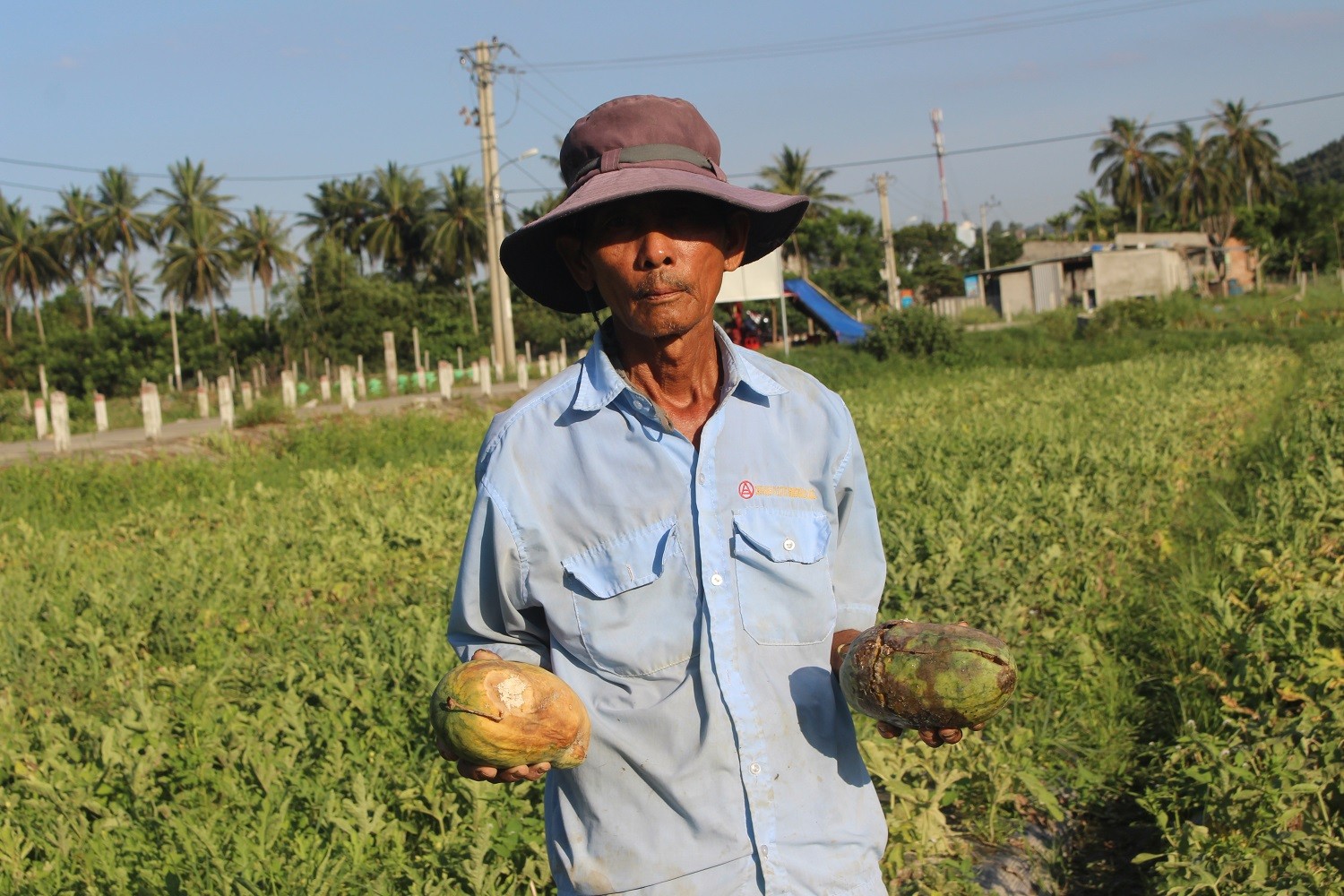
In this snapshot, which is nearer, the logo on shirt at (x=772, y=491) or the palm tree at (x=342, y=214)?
the logo on shirt at (x=772, y=491)

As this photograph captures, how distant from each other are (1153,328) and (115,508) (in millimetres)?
27804

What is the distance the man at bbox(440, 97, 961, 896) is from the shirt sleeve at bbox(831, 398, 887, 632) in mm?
39

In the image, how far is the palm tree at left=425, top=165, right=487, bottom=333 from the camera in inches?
1959

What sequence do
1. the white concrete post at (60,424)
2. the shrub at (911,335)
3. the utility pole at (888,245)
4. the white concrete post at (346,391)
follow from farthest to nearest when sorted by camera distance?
1. the utility pole at (888,245)
2. the shrub at (911,335)
3. the white concrete post at (346,391)
4. the white concrete post at (60,424)

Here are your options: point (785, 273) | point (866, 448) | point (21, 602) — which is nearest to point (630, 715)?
point (21, 602)

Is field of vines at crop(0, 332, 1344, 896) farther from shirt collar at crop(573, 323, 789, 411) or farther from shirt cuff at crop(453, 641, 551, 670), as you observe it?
shirt collar at crop(573, 323, 789, 411)

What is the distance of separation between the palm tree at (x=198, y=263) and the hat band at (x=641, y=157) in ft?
158

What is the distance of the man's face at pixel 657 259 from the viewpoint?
2.00 metres

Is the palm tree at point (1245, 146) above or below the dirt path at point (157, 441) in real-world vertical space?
above

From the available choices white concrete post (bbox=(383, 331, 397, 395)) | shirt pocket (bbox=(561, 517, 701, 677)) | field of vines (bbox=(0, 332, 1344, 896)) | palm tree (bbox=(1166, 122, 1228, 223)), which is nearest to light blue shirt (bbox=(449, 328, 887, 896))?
shirt pocket (bbox=(561, 517, 701, 677))

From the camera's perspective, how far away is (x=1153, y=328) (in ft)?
106

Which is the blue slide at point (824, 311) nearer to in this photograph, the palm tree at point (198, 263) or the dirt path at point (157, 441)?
the dirt path at point (157, 441)

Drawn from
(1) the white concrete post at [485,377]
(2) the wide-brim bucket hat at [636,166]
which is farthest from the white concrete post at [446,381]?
(2) the wide-brim bucket hat at [636,166]

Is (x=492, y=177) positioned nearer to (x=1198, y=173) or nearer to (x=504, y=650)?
(x=504, y=650)
